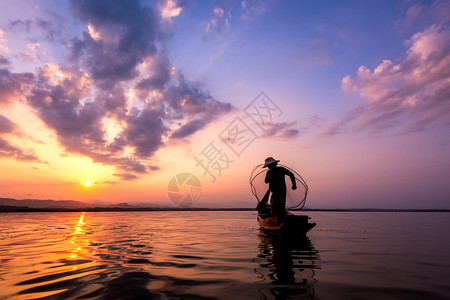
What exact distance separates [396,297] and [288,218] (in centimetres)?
848

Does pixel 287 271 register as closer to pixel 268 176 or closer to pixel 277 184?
pixel 277 184

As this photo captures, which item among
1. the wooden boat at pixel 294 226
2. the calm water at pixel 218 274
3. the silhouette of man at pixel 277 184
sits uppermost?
the silhouette of man at pixel 277 184

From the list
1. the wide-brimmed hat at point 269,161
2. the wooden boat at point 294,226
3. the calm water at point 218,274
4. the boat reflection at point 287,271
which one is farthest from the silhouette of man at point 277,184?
the calm water at point 218,274

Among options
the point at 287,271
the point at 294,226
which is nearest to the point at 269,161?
the point at 294,226

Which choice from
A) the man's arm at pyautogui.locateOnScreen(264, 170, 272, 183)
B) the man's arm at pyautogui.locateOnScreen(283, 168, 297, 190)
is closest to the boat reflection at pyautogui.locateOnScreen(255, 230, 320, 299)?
the man's arm at pyautogui.locateOnScreen(283, 168, 297, 190)

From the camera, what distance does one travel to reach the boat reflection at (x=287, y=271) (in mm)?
5203

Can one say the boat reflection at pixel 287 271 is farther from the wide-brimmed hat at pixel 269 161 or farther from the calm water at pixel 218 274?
the wide-brimmed hat at pixel 269 161

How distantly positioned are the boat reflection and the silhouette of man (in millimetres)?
Result: 3113

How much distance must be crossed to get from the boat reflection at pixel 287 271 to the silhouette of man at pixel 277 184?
311 cm

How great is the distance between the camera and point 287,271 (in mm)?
7035

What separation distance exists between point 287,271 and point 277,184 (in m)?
7.84

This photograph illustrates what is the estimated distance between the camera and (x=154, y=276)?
21.2 feet

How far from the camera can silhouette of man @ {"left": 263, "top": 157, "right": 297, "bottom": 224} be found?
575 inches

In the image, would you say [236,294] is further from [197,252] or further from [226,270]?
[197,252]
